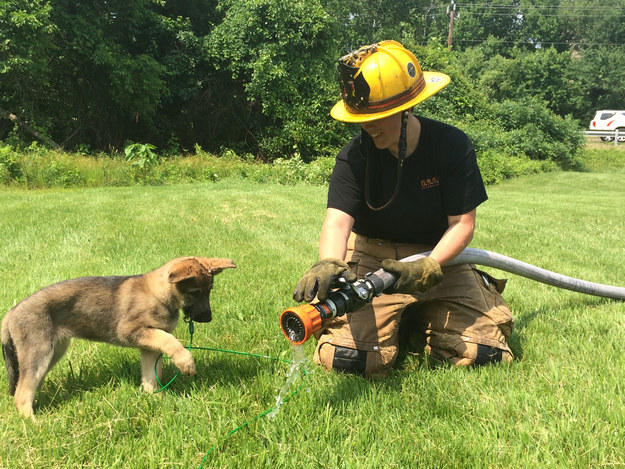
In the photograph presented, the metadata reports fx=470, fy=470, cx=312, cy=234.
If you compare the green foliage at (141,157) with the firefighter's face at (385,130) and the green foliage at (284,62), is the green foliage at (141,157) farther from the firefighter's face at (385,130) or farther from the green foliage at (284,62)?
the firefighter's face at (385,130)

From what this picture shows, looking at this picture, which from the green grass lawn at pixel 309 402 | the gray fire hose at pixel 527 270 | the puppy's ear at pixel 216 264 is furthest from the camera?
the gray fire hose at pixel 527 270

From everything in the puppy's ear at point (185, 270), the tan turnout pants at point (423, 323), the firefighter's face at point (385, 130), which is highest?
the firefighter's face at point (385, 130)

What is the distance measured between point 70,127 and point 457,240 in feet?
71.1

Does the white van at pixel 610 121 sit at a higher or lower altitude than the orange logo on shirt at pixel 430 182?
lower

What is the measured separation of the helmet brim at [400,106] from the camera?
10.1 feet

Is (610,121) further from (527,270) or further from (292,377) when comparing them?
(292,377)

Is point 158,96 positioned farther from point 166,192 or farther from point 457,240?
point 457,240

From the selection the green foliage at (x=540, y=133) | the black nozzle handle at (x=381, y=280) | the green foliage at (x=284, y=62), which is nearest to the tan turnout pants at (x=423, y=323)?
the black nozzle handle at (x=381, y=280)

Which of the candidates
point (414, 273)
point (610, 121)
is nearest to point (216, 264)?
point (414, 273)

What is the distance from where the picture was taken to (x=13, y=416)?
8.91ft

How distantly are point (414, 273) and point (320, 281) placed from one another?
2.04 ft

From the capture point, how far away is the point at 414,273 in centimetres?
298

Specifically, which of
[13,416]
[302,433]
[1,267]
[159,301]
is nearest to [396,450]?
[302,433]

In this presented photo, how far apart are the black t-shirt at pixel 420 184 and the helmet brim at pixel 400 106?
0.34m
